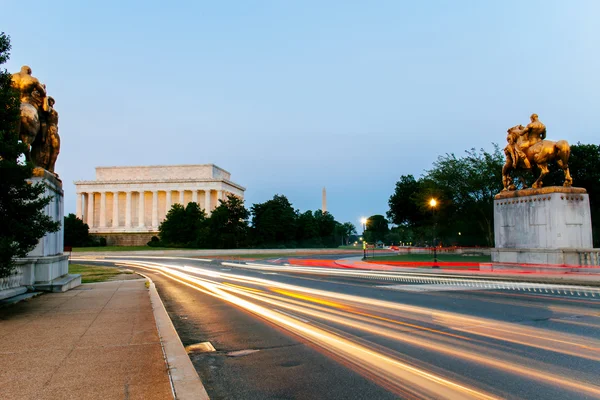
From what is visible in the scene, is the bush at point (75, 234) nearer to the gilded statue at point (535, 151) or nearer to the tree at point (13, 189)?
the gilded statue at point (535, 151)

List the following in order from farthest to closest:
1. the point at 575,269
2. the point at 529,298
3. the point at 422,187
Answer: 1. the point at 422,187
2. the point at 575,269
3. the point at 529,298

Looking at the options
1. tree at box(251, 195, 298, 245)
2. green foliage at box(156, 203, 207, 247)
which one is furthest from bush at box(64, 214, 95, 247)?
tree at box(251, 195, 298, 245)

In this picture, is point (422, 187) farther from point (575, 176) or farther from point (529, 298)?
point (529, 298)

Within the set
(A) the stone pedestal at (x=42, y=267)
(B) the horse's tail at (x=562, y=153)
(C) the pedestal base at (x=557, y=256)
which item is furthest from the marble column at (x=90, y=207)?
(B) the horse's tail at (x=562, y=153)

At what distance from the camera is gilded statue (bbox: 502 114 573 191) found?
25705mm

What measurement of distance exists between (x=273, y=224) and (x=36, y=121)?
7517 centimetres

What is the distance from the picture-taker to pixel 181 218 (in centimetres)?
9350

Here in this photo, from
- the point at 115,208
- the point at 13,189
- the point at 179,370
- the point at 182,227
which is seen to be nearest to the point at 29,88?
the point at 13,189

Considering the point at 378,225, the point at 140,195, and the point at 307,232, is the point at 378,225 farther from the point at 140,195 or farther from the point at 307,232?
the point at 140,195

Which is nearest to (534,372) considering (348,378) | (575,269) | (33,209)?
(348,378)

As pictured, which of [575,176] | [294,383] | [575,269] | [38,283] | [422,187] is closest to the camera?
[294,383]

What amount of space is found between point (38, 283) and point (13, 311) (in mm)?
4688

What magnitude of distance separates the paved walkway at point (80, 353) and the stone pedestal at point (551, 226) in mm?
21688

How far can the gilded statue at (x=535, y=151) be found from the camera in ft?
84.3
